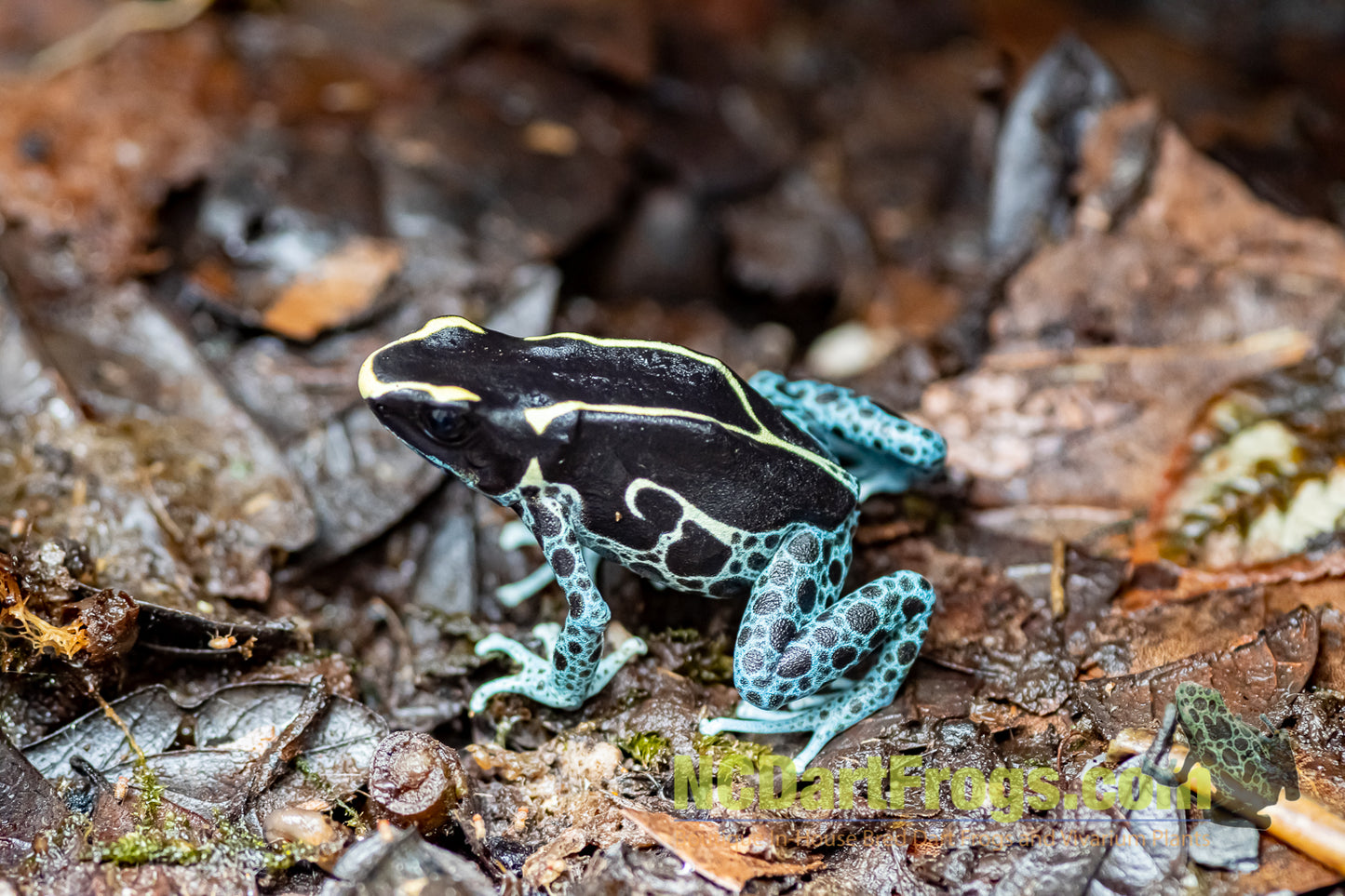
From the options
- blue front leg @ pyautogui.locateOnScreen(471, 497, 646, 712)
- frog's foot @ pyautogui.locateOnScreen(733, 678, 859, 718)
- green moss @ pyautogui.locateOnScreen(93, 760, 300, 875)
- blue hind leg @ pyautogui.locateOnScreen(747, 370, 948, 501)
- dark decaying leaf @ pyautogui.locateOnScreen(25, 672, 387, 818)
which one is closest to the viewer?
green moss @ pyautogui.locateOnScreen(93, 760, 300, 875)

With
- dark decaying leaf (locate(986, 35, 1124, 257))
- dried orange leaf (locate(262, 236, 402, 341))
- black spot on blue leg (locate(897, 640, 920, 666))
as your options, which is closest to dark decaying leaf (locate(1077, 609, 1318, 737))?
black spot on blue leg (locate(897, 640, 920, 666))

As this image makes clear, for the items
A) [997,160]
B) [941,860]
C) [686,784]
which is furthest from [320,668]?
[997,160]

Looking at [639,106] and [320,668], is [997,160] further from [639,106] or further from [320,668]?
[320,668]

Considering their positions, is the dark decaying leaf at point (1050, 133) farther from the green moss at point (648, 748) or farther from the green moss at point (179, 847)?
the green moss at point (179, 847)

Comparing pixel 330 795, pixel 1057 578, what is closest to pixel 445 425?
pixel 330 795

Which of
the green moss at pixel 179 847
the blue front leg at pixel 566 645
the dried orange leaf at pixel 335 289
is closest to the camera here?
the green moss at pixel 179 847

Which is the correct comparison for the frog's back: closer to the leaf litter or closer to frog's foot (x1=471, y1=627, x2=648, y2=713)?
frog's foot (x1=471, y1=627, x2=648, y2=713)

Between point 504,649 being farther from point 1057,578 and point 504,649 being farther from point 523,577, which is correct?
point 1057,578

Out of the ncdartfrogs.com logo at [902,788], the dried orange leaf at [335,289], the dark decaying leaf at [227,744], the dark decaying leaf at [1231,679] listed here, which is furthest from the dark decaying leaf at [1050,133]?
the dark decaying leaf at [227,744]
